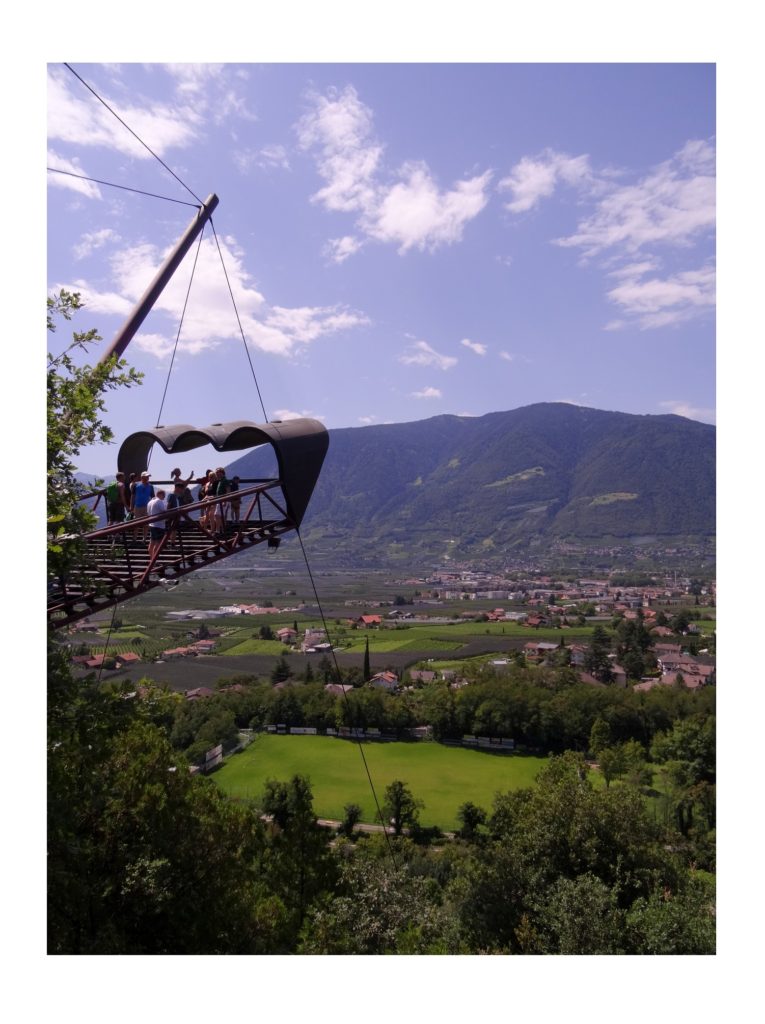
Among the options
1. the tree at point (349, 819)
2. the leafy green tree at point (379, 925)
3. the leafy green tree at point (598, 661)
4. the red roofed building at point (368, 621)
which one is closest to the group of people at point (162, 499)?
the leafy green tree at point (379, 925)

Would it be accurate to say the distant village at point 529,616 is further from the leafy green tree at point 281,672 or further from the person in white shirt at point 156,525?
the person in white shirt at point 156,525

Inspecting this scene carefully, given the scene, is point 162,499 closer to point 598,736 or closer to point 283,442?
point 283,442

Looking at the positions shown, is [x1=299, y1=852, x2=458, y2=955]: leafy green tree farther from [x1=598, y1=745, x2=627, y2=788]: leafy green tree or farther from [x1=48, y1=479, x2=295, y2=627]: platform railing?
[x1=598, y1=745, x2=627, y2=788]: leafy green tree

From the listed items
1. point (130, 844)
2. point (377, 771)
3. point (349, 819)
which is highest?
point (130, 844)

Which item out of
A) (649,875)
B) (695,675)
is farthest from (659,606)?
(649,875)

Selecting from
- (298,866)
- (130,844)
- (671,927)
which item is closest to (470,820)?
(298,866)

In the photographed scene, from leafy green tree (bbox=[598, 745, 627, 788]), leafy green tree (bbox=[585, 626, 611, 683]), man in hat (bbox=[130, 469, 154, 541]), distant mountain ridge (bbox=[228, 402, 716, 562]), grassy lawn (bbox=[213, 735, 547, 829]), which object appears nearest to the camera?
man in hat (bbox=[130, 469, 154, 541])

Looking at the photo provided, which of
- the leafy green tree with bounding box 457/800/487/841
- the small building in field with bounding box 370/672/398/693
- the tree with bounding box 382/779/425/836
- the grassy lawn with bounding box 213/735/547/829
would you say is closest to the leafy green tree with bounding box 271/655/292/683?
the small building in field with bounding box 370/672/398/693
